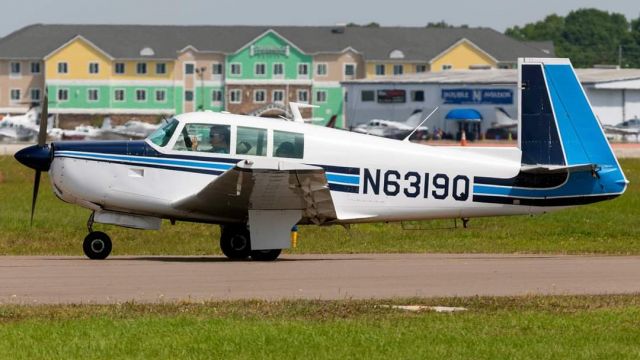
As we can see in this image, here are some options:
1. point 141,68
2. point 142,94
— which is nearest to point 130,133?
point 142,94

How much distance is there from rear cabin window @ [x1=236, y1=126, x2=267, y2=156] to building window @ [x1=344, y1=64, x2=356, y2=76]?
107 meters

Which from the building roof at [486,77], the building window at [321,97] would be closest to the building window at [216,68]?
the building window at [321,97]

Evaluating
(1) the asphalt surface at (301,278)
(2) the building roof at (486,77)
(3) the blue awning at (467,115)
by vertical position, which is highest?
(2) the building roof at (486,77)

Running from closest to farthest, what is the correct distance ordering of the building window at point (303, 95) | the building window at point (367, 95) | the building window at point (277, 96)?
the building window at point (367, 95) → the building window at point (277, 96) → the building window at point (303, 95)

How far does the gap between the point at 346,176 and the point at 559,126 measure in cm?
317

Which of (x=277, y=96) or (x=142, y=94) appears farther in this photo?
(x=277, y=96)

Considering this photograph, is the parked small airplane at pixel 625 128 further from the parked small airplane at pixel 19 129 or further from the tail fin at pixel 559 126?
the tail fin at pixel 559 126

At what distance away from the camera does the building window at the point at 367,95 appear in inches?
4048

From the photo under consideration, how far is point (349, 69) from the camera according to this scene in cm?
12544

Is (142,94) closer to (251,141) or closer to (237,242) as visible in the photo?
(237,242)

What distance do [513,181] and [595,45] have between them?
177 meters

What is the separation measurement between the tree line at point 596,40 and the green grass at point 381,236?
155 metres

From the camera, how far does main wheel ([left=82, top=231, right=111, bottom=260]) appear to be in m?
18.6

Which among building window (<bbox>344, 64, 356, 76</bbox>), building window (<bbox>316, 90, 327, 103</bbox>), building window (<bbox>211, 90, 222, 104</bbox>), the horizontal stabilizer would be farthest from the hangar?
the horizontal stabilizer
